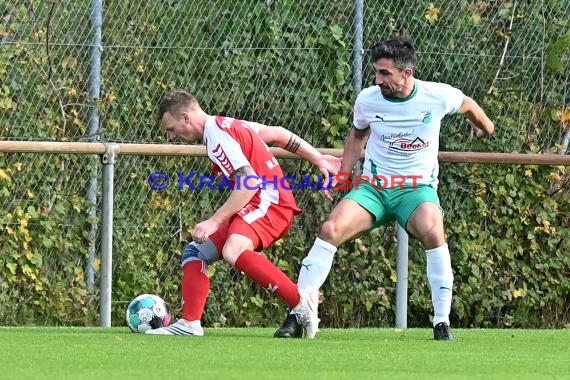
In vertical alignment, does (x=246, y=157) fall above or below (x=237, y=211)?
above

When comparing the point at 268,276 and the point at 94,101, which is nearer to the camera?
the point at 268,276

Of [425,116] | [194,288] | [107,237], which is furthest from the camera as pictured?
[107,237]

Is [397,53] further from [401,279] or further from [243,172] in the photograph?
[401,279]

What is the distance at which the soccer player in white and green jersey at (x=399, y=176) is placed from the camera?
7602mm

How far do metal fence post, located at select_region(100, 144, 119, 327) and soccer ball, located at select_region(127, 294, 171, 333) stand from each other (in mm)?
1010

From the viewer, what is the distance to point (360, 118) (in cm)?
789

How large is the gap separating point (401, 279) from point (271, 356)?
12.0ft

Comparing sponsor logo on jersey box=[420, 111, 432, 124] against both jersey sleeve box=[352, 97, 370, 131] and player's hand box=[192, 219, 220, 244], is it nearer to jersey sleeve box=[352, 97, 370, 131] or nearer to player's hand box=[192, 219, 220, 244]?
jersey sleeve box=[352, 97, 370, 131]

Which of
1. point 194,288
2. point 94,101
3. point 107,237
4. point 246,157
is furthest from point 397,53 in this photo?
point 94,101

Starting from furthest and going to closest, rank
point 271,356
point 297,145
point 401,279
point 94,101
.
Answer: point 401,279 < point 94,101 < point 297,145 < point 271,356

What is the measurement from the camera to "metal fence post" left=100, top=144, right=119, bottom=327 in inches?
357

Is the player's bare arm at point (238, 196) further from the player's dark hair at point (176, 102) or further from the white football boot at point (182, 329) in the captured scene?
the white football boot at point (182, 329)

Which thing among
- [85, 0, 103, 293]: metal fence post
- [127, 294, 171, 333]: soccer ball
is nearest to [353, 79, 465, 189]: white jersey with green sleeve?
[127, 294, 171, 333]: soccer ball

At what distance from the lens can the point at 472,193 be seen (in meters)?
10.6
